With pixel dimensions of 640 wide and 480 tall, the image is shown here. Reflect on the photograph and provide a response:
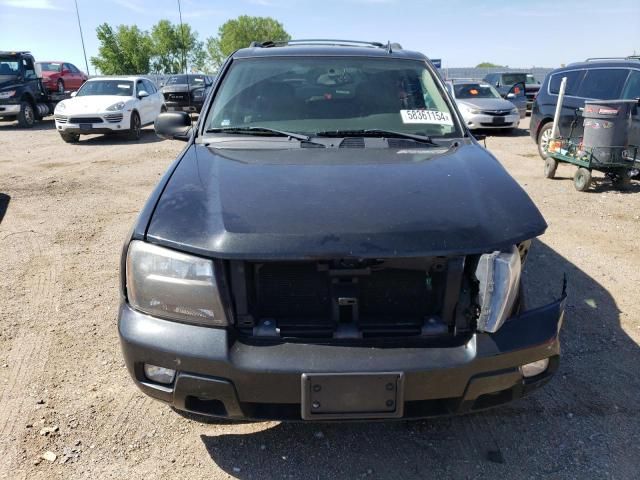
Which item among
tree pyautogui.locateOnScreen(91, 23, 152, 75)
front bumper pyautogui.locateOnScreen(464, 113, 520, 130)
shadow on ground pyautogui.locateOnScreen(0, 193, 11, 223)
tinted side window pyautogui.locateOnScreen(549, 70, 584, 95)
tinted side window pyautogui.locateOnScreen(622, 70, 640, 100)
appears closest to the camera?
shadow on ground pyautogui.locateOnScreen(0, 193, 11, 223)

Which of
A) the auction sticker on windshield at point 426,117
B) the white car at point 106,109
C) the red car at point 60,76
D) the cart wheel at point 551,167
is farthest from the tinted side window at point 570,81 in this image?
the red car at point 60,76

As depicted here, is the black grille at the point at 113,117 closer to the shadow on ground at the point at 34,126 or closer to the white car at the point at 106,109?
the white car at the point at 106,109

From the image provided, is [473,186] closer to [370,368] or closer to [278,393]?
[370,368]

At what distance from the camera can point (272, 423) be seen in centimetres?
247

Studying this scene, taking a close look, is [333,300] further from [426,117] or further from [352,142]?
[426,117]

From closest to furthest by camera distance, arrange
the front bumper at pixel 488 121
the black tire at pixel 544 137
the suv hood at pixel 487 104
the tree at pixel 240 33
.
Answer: the black tire at pixel 544 137, the front bumper at pixel 488 121, the suv hood at pixel 487 104, the tree at pixel 240 33

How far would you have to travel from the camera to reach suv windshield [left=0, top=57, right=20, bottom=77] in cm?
1520

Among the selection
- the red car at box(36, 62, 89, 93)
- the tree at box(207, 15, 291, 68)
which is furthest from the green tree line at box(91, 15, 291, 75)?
the red car at box(36, 62, 89, 93)

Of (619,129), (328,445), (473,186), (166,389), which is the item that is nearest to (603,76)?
(619,129)

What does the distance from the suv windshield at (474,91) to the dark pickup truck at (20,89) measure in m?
12.9

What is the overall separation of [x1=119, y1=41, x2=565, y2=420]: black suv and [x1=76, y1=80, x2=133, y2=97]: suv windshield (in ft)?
39.5

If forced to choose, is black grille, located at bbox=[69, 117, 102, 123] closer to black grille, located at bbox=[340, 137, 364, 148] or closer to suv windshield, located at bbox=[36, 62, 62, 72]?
black grille, located at bbox=[340, 137, 364, 148]

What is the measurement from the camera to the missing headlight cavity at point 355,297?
1.93m

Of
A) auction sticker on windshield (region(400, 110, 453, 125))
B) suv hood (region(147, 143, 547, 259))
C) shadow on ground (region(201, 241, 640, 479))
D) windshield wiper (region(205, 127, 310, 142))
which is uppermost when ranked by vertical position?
auction sticker on windshield (region(400, 110, 453, 125))
